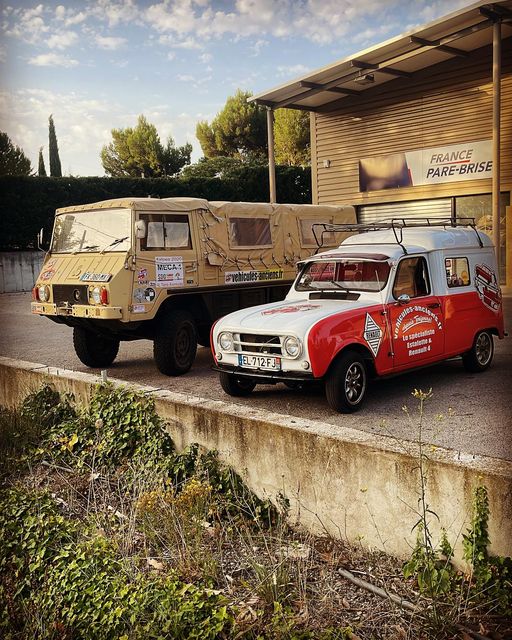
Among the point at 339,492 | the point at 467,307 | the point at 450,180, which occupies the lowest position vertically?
the point at 339,492

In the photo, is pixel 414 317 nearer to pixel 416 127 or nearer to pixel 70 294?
pixel 70 294

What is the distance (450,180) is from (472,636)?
13575mm

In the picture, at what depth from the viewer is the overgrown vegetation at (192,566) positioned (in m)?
3.96

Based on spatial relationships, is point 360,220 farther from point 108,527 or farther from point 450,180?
point 108,527

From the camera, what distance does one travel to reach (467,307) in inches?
320

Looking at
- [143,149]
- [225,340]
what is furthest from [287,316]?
[143,149]

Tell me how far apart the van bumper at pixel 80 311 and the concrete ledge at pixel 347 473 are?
8.26ft

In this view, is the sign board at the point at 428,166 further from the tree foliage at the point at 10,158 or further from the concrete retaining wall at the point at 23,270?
the tree foliage at the point at 10,158

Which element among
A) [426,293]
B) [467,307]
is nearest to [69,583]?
[426,293]

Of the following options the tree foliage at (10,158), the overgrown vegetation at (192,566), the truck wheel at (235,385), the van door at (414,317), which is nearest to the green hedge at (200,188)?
the truck wheel at (235,385)

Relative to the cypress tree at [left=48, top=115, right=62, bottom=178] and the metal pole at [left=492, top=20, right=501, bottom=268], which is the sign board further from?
the cypress tree at [left=48, top=115, right=62, bottom=178]

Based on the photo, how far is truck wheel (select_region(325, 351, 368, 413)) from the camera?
6.61 m

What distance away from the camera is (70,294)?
884 cm

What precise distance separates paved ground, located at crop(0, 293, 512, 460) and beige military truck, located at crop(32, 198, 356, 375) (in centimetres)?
56
